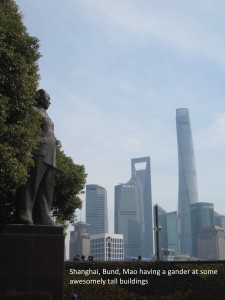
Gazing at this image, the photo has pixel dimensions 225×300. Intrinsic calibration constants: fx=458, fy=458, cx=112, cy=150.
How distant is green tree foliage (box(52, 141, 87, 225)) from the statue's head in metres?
8.23

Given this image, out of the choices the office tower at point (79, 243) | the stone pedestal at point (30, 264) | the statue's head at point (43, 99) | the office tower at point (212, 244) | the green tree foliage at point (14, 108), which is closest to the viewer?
the stone pedestal at point (30, 264)

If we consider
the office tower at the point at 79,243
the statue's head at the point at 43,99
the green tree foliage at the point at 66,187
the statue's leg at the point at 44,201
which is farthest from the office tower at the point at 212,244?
the statue's leg at the point at 44,201

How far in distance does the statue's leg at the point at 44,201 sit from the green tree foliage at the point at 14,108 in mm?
466

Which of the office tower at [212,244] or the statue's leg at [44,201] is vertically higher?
the office tower at [212,244]

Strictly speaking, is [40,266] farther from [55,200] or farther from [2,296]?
[55,200]

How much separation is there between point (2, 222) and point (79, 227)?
427 ft

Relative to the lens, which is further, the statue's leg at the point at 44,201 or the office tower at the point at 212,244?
the office tower at the point at 212,244

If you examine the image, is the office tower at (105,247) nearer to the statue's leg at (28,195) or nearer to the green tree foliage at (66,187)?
the green tree foliage at (66,187)

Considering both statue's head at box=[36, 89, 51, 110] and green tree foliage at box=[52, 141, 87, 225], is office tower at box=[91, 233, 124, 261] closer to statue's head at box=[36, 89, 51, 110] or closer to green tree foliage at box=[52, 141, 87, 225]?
green tree foliage at box=[52, 141, 87, 225]

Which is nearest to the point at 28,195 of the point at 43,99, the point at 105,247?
the point at 43,99

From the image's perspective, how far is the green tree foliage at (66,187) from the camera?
19.5 m

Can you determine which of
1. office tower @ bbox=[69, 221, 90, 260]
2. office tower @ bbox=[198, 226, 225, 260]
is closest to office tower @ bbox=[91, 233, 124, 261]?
office tower @ bbox=[69, 221, 90, 260]

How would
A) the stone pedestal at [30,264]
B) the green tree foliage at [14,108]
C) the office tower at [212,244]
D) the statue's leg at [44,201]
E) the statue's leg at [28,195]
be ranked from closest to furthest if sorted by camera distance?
the stone pedestal at [30,264] → the statue's leg at [28,195] → the statue's leg at [44,201] → the green tree foliage at [14,108] → the office tower at [212,244]

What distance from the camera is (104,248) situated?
11369 centimetres
